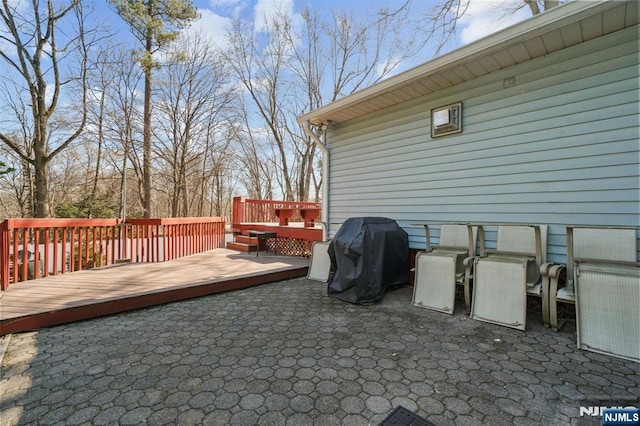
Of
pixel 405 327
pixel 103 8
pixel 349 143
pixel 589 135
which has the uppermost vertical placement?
pixel 103 8

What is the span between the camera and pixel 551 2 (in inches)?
196

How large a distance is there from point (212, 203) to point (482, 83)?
17463 mm

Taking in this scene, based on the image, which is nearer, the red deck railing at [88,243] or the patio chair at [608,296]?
the patio chair at [608,296]

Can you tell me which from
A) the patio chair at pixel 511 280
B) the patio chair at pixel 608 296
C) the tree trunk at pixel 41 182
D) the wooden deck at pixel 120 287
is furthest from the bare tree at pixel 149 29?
the patio chair at pixel 608 296

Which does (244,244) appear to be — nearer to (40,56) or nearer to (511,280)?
(511,280)

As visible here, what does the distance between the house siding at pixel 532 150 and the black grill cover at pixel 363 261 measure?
2.77ft

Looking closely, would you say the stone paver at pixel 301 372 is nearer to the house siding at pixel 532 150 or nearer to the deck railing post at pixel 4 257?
the house siding at pixel 532 150

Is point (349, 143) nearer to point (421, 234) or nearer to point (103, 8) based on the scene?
point (421, 234)

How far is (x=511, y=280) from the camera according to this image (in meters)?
2.73

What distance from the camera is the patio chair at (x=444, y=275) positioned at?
3.18 m

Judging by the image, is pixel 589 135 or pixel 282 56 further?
pixel 282 56

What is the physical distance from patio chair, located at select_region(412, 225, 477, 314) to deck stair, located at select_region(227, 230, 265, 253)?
14.7ft

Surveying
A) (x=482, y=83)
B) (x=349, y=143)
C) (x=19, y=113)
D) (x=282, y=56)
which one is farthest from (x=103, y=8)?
(x=482, y=83)

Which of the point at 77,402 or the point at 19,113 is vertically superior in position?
the point at 19,113
